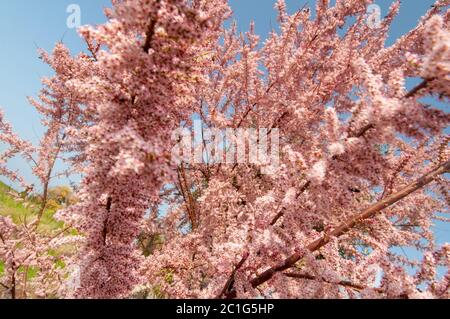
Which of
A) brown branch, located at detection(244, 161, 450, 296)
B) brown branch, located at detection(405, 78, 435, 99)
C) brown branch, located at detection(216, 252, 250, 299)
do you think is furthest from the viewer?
brown branch, located at detection(216, 252, 250, 299)

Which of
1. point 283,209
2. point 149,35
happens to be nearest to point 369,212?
point 283,209

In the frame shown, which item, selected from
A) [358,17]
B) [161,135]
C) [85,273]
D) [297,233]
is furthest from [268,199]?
[358,17]

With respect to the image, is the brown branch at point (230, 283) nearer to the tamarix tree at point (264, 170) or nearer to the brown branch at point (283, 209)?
the tamarix tree at point (264, 170)

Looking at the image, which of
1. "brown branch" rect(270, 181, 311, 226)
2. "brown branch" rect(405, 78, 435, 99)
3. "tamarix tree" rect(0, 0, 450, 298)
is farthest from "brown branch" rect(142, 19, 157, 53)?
"brown branch" rect(405, 78, 435, 99)


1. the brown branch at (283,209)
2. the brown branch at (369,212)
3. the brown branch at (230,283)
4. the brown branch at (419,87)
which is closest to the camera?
the brown branch at (419,87)

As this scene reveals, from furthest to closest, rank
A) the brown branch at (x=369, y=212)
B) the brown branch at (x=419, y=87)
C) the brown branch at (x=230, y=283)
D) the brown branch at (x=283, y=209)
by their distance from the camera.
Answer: the brown branch at (x=230, y=283) → the brown branch at (x=283, y=209) → the brown branch at (x=369, y=212) → the brown branch at (x=419, y=87)

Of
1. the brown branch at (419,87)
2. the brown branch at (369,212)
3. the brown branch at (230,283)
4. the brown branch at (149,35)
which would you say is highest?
the brown branch at (149,35)

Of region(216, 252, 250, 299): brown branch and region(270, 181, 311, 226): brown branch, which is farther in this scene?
region(216, 252, 250, 299): brown branch

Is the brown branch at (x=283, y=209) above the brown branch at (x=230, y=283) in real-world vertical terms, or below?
above

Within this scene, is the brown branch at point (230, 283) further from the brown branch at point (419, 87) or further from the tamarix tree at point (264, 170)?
the brown branch at point (419, 87)

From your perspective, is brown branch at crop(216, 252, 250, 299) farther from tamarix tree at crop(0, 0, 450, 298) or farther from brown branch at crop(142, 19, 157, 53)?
brown branch at crop(142, 19, 157, 53)

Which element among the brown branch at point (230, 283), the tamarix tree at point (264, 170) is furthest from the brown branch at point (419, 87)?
the brown branch at point (230, 283)

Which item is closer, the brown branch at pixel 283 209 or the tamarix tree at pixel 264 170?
the tamarix tree at pixel 264 170
